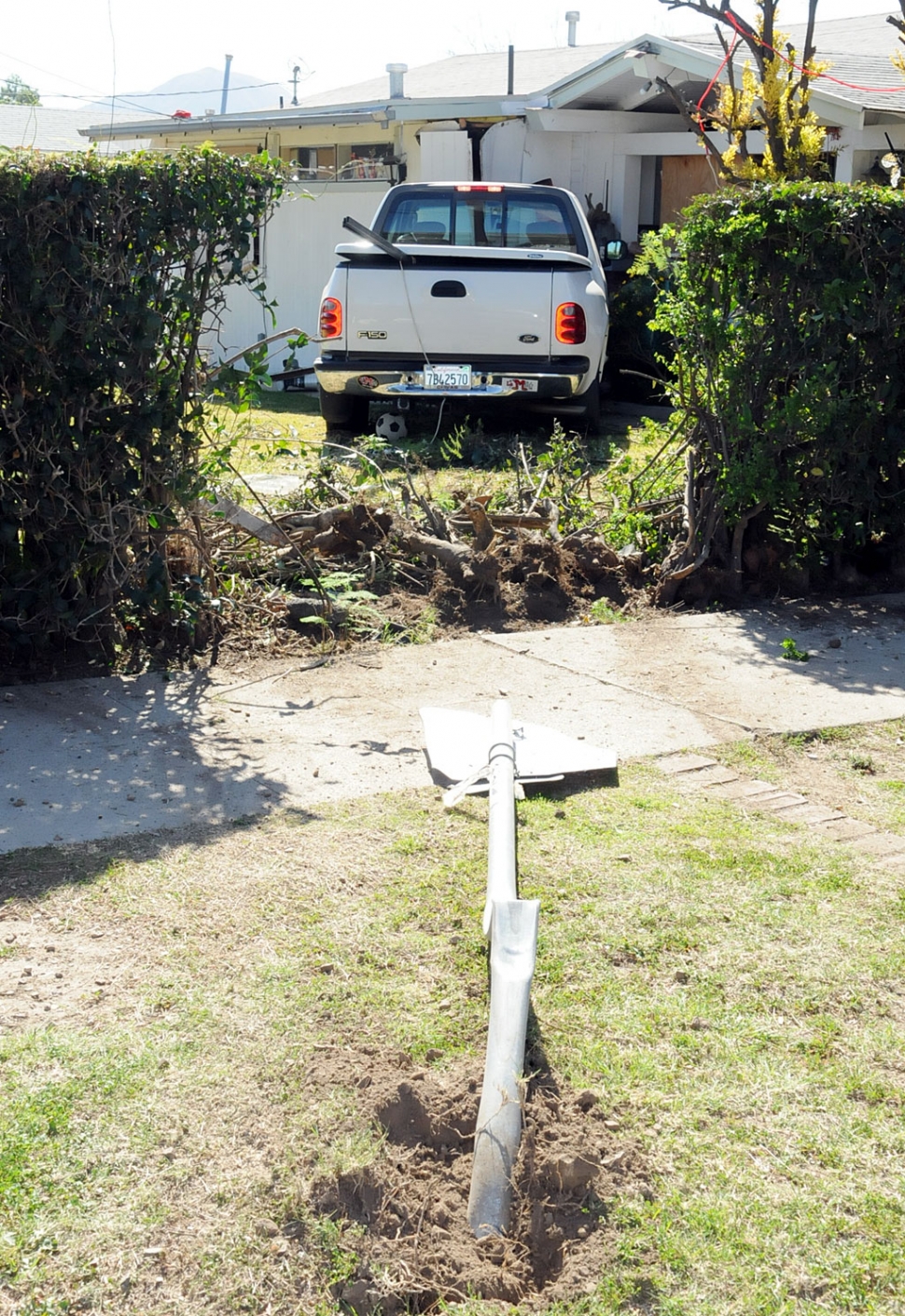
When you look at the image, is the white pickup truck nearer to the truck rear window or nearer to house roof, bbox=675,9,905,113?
the truck rear window

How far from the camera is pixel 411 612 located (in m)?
6.96

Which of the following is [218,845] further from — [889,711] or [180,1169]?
[889,711]

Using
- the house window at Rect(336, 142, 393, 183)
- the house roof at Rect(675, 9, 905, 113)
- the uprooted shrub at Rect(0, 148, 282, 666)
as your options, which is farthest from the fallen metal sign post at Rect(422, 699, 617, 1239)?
the house window at Rect(336, 142, 393, 183)

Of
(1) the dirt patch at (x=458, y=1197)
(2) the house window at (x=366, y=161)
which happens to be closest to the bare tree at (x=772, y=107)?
(2) the house window at (x=366, y=161)

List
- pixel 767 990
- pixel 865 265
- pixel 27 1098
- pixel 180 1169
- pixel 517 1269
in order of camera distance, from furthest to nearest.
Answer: pixel 865 265
pixel 767 990
pixel 27 1098
pixel 180 1169
pixel 517 1269

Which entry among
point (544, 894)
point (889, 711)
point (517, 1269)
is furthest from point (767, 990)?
point (889, 711)

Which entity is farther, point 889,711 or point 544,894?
point 889,711

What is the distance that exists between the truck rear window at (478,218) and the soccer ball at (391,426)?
1674 millimetres

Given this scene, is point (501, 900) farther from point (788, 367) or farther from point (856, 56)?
point (856, 56)

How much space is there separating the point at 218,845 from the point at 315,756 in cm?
87

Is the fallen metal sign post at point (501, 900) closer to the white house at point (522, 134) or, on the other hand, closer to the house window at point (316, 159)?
the white house at point (522, 134)

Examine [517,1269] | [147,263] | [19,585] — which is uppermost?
[147,263]

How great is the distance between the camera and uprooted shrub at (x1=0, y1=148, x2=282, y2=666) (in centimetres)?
538

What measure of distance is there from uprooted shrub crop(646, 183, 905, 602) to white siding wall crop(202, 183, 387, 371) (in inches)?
452
